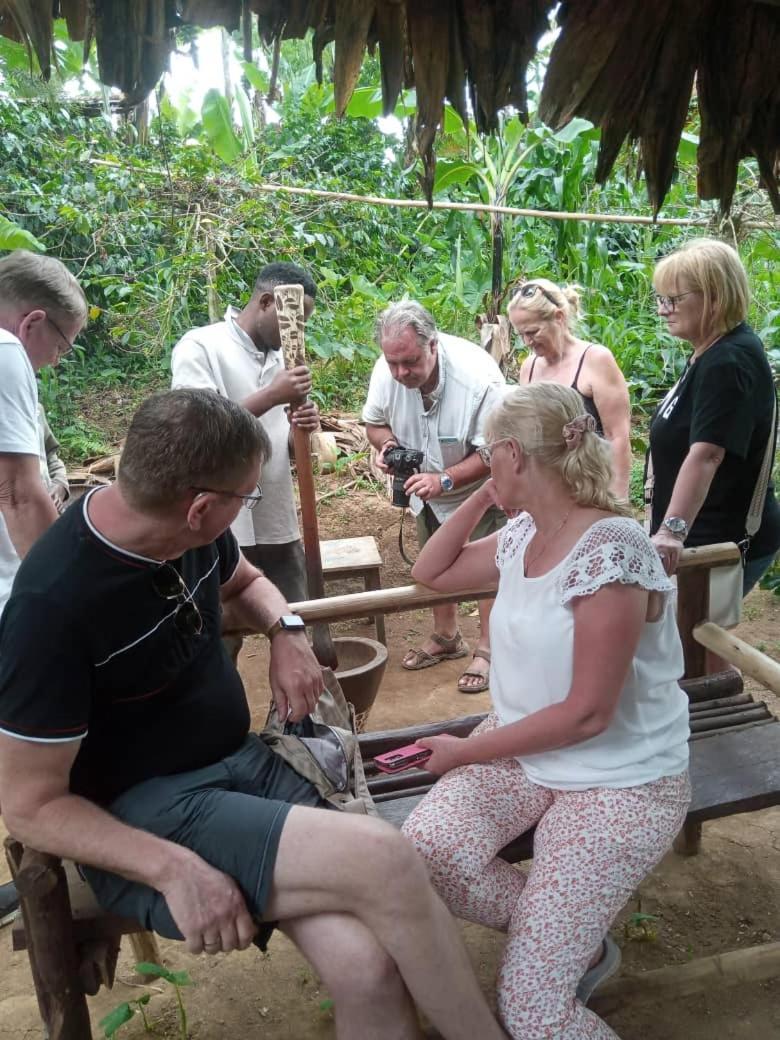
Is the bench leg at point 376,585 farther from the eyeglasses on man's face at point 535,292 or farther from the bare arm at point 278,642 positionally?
the bare arm at point 278,642

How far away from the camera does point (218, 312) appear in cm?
737

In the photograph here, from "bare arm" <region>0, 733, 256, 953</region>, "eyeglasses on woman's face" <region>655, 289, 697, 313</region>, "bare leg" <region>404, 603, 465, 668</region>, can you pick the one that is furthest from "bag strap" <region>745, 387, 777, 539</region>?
"bare arm" <region>0, 733, 256, 953</region>

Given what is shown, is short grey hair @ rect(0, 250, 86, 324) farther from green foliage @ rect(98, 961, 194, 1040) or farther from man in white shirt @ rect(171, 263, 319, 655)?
green foliage @ rect(98, 961, 194, 1040)

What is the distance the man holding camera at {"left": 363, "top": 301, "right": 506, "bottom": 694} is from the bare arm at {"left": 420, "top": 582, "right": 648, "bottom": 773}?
1.81 m

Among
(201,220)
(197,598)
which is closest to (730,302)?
(197,598)

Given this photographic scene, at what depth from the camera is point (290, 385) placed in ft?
10.4

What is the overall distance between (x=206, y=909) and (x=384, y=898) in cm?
32

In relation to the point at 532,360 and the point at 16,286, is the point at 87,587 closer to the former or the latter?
the point at 16,286

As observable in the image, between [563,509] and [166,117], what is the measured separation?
719 cm

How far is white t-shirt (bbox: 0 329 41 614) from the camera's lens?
229 centimetres

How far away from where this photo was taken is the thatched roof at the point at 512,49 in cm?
176

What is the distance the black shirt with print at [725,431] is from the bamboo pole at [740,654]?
0.33 meters

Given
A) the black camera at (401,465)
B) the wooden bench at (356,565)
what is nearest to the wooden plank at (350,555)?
the wooden bench at (356,565)

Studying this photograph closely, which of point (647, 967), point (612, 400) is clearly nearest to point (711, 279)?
point (612, 400)
